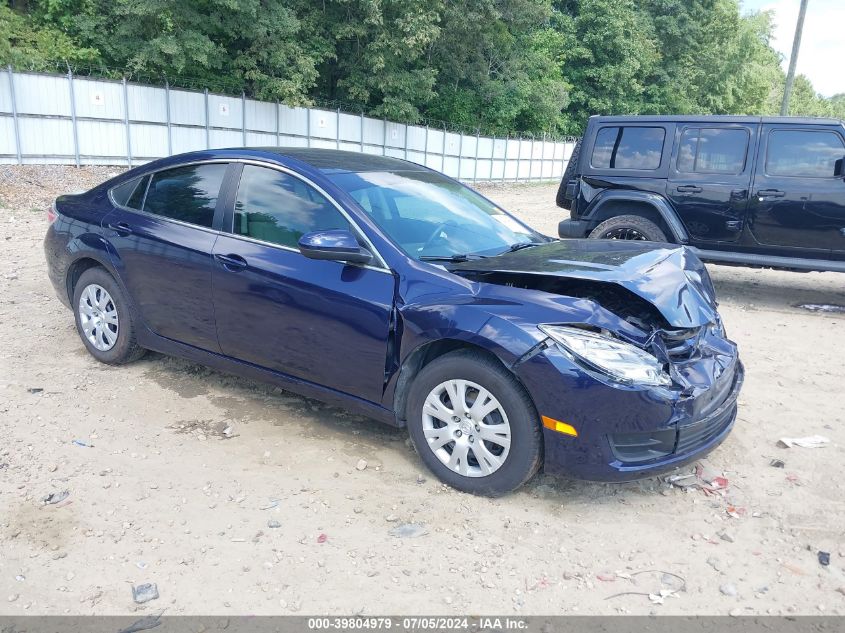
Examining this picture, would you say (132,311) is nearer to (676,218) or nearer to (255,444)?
(255,444)

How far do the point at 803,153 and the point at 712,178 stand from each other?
936mm

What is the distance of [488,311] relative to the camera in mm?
3262

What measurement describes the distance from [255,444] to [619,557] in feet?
6.82

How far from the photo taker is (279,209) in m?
4.01

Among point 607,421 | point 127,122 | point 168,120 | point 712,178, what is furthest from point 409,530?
point 168,120

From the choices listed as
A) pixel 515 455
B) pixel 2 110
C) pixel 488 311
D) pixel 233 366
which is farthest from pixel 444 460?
pixel 2 110

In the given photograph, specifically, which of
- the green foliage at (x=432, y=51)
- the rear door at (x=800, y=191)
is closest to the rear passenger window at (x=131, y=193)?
the rear door at (x=800, y=191)

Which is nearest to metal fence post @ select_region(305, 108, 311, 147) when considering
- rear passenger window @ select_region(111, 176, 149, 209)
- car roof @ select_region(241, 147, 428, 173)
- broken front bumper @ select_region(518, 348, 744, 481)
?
rear passenger window @ select_region(111, 176, 149, 209)

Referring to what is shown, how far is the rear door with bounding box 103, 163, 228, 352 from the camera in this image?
4223 mm

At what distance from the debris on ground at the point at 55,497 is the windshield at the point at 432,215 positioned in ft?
6.87

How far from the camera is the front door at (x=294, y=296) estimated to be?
11.8 ft

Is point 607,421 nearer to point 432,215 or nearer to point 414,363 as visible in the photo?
point 414,363

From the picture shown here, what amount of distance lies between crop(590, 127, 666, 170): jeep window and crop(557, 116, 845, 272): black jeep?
1 centimetres
